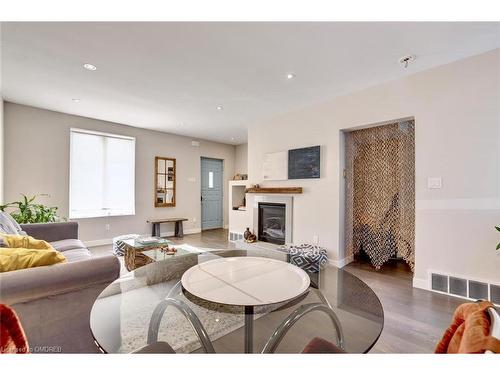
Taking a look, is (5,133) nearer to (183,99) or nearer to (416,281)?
(183,99)

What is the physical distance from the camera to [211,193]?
649 cm

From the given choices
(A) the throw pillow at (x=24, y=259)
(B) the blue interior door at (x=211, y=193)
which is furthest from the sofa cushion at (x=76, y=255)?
(B) the blue interior door at (x=211, y=193)

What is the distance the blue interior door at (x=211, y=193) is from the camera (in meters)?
6.27

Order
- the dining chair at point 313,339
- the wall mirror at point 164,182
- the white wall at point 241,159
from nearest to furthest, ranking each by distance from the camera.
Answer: the dining chair at point 313,339 < the wall mirror at point 164,182 < the white wall at point 241,159

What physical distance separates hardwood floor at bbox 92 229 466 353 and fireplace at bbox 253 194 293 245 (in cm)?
112

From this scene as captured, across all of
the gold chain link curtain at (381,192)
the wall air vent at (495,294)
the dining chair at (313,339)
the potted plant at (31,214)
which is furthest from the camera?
the potted plant at (31,214)

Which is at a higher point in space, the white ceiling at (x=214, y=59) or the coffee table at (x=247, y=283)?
the white ceiling at (x=214, y=59)

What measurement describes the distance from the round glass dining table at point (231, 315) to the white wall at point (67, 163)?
361cm

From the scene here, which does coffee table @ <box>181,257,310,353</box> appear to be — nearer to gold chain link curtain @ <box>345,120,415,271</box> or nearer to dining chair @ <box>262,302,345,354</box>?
dining chair @ <box>262,302,345,354</box>

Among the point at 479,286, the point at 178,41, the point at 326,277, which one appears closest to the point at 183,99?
the point at 178,41

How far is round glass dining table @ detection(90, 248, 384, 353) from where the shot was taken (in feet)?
3.24

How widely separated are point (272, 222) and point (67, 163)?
3829 millimetres

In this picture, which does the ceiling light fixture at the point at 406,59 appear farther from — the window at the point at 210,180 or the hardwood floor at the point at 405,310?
the window at the point at 210,180
